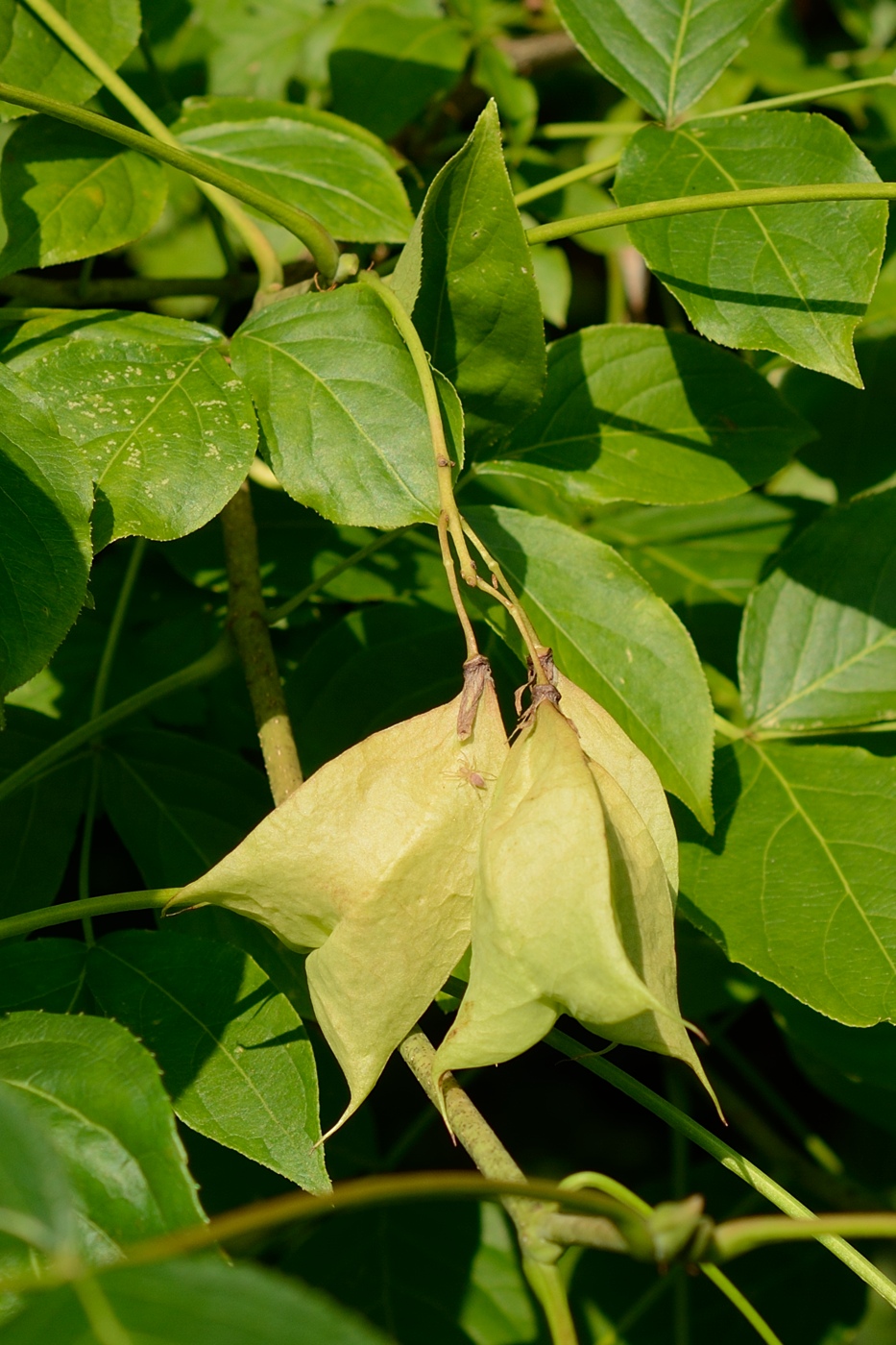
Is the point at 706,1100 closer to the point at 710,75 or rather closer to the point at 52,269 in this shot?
the point at 710,75

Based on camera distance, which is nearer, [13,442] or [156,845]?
[13,442]

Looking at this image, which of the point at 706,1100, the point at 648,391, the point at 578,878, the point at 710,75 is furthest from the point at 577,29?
the point at 706,1100

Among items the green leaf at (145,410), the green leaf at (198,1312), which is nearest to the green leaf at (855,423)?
the green leaf at (145,410)

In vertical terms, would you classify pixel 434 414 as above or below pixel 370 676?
above

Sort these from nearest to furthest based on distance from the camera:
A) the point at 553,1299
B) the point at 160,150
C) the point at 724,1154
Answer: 1. the point at 553,1299
2. the point at 724,1154
3. the point at 160,150

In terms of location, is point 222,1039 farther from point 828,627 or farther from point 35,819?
point 828,627

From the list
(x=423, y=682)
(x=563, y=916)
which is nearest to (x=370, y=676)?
(x=423, y=682)
